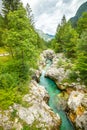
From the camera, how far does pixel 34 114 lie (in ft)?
69.9

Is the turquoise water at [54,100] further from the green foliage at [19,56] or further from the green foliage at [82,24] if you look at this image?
the green foliage at [82,24]

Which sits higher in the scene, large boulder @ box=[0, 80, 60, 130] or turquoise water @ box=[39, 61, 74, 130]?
large boulder @ box=[0, 80, 60, 130]

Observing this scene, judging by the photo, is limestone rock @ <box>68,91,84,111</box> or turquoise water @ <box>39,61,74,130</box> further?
limestone rock @ <box>68,91,84,111</box>

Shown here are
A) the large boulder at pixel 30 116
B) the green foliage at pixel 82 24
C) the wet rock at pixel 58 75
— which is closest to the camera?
the large boulder at pixel 30 116

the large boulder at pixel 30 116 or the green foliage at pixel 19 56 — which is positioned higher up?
the green foliage at pixel 19 56

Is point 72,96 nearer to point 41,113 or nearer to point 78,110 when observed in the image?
point 78,110

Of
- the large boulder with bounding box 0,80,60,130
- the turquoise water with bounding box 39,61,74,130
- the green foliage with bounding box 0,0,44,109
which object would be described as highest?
the green foliage with bounding box 0,0,44,109

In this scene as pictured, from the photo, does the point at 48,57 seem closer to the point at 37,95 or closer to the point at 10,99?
the point at 37,95

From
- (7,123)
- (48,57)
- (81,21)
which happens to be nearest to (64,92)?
(7,123)

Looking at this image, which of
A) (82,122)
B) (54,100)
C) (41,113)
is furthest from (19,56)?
(82,122)

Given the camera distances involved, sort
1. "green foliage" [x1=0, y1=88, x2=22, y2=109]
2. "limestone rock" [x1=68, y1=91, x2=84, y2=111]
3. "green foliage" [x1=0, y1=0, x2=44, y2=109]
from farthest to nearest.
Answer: "limestone rock" [x1=68, y1=91, x2=84, y2=111] < "green foliage" [x1=0, y1=0, x2=44, y2=109] < "green foliage" [x1=0, y1=88, x2=22, y2=109]

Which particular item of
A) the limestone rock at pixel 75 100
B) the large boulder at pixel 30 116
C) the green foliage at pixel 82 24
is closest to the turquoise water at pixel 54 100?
the large boulder at pixel 30 116

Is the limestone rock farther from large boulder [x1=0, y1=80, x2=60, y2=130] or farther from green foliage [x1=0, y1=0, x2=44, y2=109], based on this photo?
green foliage [x1=0, y1=0, x2=44, y2=109]

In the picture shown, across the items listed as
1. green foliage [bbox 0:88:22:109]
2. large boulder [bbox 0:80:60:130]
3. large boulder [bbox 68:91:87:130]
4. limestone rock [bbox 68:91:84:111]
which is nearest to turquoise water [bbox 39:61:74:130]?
large boulder [bbox 68:91:87:130]
